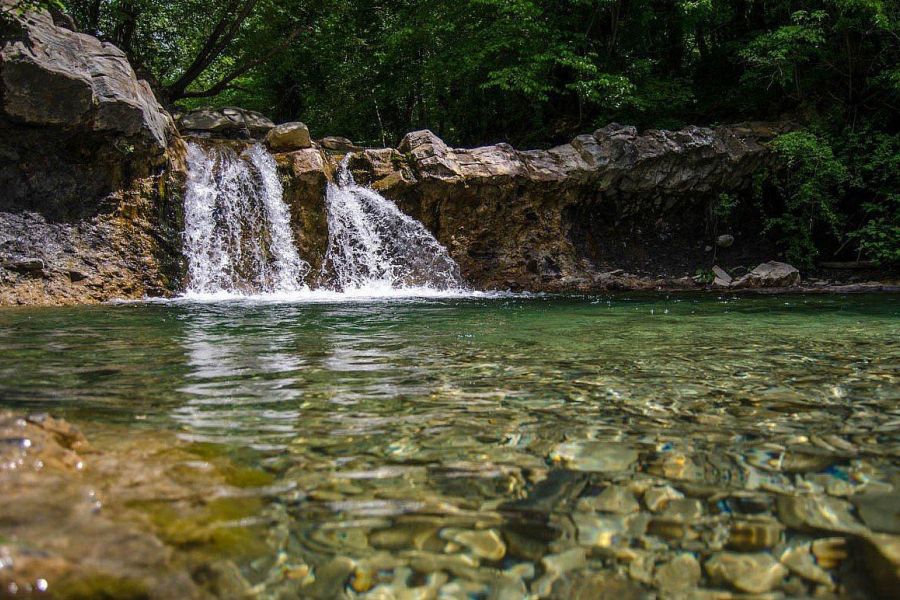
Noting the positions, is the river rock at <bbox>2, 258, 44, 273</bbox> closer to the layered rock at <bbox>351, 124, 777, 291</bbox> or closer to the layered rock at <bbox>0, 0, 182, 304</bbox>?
the layered rock at <bbox>0, 0, 182, 304</bbox>

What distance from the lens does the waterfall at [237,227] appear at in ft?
39.1

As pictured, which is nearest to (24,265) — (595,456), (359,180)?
(359,180)

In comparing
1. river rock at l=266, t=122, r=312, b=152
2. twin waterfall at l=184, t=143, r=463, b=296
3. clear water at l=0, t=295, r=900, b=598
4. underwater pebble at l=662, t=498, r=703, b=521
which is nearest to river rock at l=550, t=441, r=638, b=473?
clear water at l=0, t=295, r=900, b=598

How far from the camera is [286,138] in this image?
13234 mm

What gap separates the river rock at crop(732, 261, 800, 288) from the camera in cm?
1409

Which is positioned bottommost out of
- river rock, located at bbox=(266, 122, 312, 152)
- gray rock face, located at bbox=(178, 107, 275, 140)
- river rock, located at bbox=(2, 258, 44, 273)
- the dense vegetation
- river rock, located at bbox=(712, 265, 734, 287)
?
river rock, located at bbox=(712, 265, 734, 287)

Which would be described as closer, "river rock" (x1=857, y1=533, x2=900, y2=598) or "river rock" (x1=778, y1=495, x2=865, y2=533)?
"river rock" (x1=857, y1=533, x2=900, y2=598)

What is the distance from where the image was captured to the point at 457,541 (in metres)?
1.73

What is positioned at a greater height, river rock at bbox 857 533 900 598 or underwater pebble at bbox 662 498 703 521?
river rock at bbox 857 533 900 598

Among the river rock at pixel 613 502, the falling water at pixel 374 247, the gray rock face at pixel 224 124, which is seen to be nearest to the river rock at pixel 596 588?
the river rock at pixel 613 502

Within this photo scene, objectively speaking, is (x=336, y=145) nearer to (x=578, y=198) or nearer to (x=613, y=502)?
(x=578, y=198)

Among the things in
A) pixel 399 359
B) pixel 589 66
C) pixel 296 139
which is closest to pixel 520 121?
pixel 589 66

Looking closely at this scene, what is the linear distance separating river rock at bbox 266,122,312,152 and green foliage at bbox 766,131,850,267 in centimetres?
1145

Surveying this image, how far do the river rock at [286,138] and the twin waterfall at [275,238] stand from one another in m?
0.29
